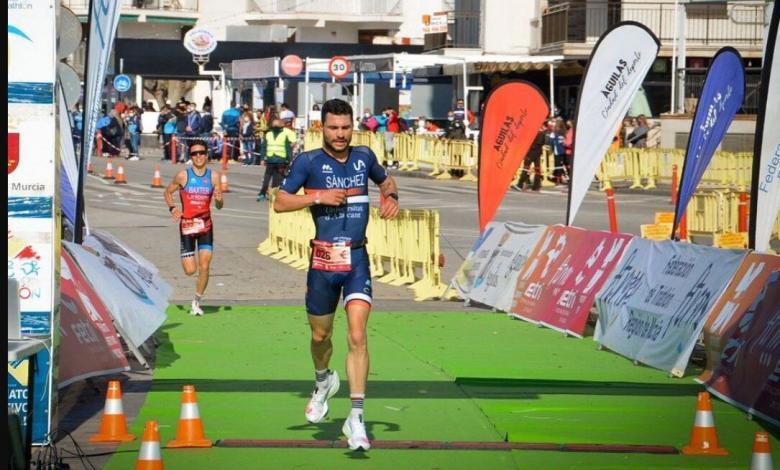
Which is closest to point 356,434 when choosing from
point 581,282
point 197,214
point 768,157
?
point 768,157

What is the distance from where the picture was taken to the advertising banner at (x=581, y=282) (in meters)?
15.0

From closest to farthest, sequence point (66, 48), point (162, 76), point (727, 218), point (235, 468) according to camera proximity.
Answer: point (235, 468)
point (66, 48)
point (727, 218)
point (162, 76)

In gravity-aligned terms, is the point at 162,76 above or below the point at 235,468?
above

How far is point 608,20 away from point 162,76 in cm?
2116

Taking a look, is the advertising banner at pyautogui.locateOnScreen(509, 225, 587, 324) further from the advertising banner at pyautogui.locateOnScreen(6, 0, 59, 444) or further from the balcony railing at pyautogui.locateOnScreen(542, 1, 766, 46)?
the balcony railing at pyautogui.locateOnScreen(542, 1, 766, 46)

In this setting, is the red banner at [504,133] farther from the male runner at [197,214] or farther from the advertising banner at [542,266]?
the male runner at [197,214]

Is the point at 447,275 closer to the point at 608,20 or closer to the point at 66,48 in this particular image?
the point at 66,48

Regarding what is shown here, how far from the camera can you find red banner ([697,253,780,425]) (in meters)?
10.6

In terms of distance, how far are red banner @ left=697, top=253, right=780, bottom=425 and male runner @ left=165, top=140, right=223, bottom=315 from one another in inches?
232

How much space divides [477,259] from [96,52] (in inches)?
258

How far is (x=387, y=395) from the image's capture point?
11.5 m

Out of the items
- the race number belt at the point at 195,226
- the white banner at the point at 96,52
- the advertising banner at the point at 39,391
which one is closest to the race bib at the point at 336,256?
the advertising banner at the point at 39,391

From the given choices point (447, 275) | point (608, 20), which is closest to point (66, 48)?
point (447, 275)

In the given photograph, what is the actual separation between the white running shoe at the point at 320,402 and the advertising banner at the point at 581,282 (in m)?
5.43
